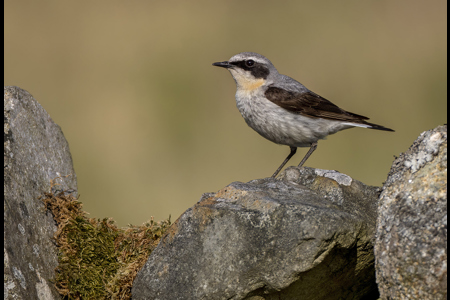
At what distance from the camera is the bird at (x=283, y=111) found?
907cm

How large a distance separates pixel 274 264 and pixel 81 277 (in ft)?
7.38

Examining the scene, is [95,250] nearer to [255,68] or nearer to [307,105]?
[307,105]

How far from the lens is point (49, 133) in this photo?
6941 millimetres

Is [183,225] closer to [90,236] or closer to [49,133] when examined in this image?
[90,236]

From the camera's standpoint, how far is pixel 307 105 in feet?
30.5

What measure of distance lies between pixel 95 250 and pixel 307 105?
14.9 feet

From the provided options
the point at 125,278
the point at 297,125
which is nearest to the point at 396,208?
the point at 125,278

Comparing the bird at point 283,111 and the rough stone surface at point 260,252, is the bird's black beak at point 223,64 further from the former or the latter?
the rough stone surface at point 260,252

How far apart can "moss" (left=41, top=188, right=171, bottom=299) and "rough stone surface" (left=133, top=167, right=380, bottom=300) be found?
Result: 1.56 ft

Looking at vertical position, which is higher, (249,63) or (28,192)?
(249,63)

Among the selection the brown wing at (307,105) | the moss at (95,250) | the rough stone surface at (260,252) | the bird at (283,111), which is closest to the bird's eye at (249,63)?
the bird at (283,111)

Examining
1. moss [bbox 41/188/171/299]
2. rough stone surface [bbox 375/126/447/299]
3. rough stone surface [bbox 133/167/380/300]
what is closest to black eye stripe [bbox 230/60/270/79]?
moss [bbox 41/188/171/299]

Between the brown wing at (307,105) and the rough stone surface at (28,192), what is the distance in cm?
384

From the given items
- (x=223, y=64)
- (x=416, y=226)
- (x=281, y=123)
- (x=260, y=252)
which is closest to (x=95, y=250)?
(x=260, y=252)
